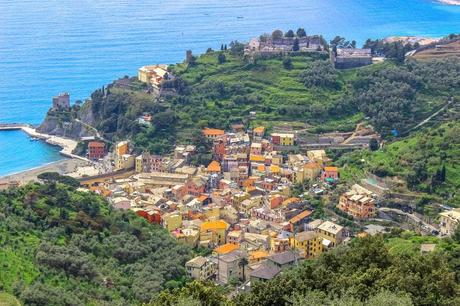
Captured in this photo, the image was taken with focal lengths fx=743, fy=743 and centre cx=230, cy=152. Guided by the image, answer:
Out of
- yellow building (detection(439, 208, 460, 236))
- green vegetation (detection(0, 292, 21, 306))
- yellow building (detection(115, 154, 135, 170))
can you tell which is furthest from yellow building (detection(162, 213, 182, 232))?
green vegetation (detection(0, 292, 21, 306))

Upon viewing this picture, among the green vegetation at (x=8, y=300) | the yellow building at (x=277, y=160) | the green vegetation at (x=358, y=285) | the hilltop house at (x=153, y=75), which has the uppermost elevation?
the hilltop house at (x=153, y=75)

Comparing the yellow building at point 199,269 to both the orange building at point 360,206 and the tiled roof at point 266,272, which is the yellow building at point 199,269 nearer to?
the tiled roof at point 266,272

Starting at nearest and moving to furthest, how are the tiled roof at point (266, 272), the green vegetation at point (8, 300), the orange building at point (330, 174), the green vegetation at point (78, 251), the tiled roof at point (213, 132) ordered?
the green vegetation at point (8, 300) → the green vegetation at point (78, 251) → the tiled roof at point (266, 272) → the orange building at point (330, 174) → the tiled roof at point (213, 132)

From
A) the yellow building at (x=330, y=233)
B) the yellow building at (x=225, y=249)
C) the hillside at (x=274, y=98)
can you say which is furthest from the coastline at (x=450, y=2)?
the yellow building at (x=225, y=249)

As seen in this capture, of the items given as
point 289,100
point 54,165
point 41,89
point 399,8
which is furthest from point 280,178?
point 399,8

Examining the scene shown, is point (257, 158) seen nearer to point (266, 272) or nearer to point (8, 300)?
point (266, 272)

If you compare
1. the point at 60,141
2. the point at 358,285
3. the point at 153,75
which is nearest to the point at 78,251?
the point at 358,285
